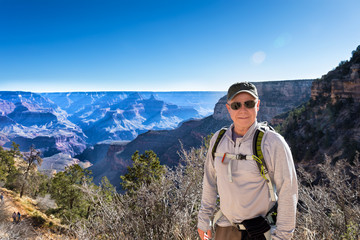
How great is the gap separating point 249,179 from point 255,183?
58mm

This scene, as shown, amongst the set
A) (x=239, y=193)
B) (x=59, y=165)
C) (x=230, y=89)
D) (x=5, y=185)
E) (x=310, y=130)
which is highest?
(x=230, y=89)

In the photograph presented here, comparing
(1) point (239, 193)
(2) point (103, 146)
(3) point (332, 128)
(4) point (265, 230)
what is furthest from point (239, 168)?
(2) point (103, 146)

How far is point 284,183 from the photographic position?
1.60 metres

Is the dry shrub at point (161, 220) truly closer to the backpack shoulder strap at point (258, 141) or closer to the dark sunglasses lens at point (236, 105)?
the backpack shoulder strap at point (258, 141)

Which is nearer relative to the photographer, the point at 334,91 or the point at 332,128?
the point at 332,128

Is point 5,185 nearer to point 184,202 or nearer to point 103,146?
point 184,202

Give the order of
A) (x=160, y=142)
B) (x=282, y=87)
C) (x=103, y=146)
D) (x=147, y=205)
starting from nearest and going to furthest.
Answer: (x=147, y=205) → (x=282, y=87) → (x=160, y=142) → (x=103, y=146)

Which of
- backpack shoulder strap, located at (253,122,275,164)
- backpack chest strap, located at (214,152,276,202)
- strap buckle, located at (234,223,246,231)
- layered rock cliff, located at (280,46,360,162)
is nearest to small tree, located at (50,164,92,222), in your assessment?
strap buckle, located at (234,223,246,231)

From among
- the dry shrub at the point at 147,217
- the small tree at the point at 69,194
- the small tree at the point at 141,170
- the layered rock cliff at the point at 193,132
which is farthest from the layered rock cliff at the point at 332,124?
the layered rock cliff at the point at 193,132

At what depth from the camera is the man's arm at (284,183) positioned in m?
1.58

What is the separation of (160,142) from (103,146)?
70.8 meters

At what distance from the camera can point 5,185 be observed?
21688 millimetres

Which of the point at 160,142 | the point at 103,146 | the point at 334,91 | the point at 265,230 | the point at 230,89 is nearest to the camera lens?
the point at 265,230

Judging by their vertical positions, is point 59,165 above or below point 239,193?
below
